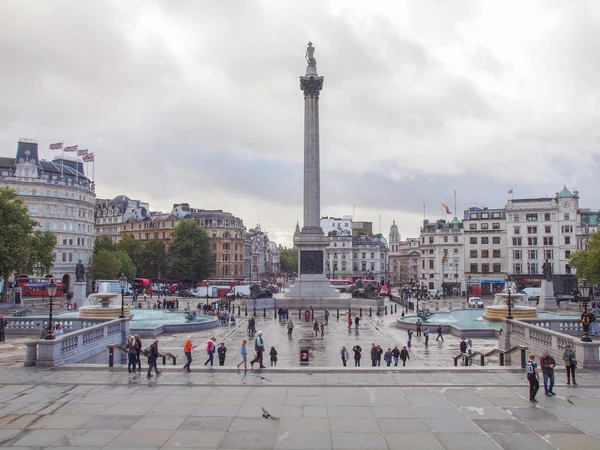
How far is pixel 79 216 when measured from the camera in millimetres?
85938

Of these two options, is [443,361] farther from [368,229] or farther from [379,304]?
[368,229]

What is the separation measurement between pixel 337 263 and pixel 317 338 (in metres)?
99.1

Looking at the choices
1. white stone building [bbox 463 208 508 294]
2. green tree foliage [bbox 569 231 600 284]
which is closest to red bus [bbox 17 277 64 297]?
white stone building [bbox 463 208 508 294]

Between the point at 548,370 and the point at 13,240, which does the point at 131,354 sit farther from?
the point at 13,240

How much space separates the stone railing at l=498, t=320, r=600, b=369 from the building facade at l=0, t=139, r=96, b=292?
243 feet

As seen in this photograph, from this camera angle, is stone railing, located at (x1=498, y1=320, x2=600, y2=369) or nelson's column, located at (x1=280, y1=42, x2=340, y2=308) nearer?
stone railing, located at (x1=498, y1=320, x2=600, y2=369)

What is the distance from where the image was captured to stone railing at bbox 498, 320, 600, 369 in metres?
19.0

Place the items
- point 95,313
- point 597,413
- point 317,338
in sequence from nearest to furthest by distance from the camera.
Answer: point 597,413, point 317,338, point 95,313

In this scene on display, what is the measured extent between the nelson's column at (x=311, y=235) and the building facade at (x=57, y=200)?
145 feet

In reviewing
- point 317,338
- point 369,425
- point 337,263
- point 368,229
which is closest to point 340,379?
point 369,425

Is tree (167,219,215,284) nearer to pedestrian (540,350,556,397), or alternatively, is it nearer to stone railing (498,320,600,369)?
stone railing (498,320,600,369)

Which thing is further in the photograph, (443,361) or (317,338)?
(317,338)

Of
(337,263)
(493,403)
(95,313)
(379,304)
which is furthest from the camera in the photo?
(337,263)

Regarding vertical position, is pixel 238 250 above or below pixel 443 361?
above
